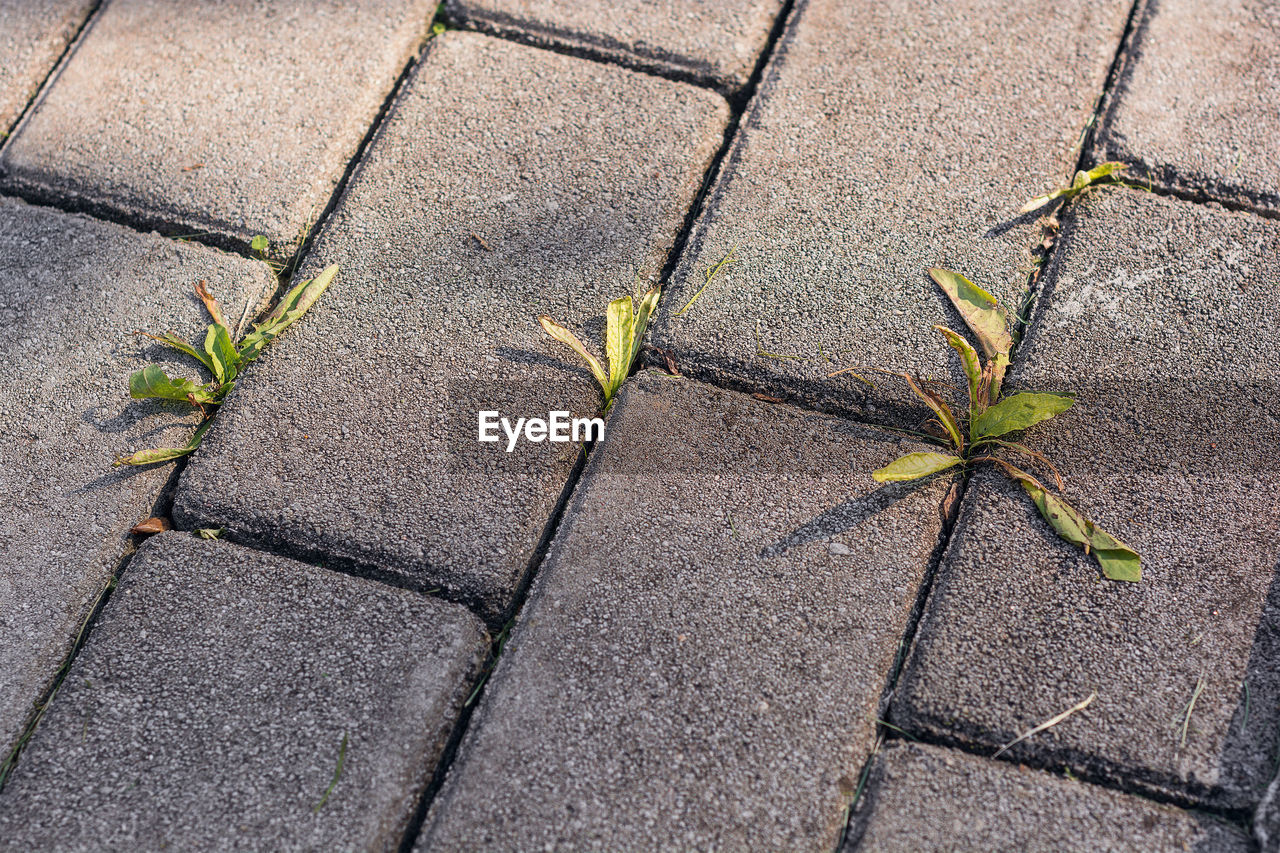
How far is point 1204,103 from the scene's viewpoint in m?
1.95

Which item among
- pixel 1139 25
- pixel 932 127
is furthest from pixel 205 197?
pixel 1139 25

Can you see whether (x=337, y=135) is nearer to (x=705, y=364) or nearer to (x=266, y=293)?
(x=266, y=293)

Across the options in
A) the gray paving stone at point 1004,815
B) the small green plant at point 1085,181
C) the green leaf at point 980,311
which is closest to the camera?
the gray paving stone at point 1004,815

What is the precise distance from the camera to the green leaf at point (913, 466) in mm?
1516

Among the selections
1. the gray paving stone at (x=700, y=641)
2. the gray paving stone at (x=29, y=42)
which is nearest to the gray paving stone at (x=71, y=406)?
the gray paving stone at (x=29, y=42)

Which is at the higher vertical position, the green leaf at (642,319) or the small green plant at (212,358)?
the green leaf at (642,319)

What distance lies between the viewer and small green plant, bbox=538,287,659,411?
164cm

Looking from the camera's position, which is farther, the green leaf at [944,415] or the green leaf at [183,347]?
the green leaf at [183,347]

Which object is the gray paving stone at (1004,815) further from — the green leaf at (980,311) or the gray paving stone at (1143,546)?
the green leaf at (980,311)

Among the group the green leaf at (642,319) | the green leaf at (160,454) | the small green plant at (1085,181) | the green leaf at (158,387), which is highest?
the small green plant at (1085,181)

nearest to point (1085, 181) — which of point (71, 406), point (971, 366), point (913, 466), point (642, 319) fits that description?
point (971, 366)

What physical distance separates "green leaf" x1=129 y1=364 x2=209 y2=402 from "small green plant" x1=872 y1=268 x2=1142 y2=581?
121 centimetres

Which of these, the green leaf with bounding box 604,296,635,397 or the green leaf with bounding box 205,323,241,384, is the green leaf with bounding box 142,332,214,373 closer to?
the green leaf with bounding box 205,323,241,384

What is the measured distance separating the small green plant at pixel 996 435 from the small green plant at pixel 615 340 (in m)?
0.48
